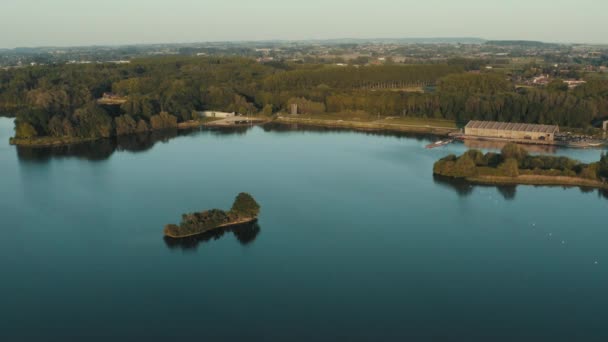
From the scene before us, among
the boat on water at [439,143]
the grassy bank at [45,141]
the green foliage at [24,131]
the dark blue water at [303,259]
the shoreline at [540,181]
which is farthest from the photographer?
the green foliage at [24,131]

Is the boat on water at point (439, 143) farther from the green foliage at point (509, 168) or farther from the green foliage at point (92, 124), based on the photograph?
the green foliage at point (92, 124)

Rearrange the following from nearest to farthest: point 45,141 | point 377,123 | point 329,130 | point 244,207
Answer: point 244,207, point 45,141, point 329,130, point 377,123

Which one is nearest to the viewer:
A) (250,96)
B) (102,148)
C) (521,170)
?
(521,170)

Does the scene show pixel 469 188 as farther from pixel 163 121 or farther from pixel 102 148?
pixel 163 121

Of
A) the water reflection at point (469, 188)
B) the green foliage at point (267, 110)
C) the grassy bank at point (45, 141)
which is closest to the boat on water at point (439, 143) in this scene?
the water reflection at point (469, 188)

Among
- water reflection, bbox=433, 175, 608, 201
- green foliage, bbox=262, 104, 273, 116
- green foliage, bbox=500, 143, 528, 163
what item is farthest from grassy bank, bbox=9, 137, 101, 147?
green foliage, bbox=500, 143, 528, 163

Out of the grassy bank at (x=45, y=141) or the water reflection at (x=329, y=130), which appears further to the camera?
the water reflection at (x=329, y=130)

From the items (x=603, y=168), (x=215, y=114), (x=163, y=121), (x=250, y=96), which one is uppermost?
(x=250, y=96)

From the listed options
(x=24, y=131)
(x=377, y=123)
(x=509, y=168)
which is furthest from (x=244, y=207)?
(x=377, y=123)
